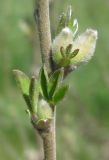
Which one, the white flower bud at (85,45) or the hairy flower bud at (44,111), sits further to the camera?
the white flower bud at (85,45)

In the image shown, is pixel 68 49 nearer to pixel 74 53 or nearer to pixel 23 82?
pixel 74 53

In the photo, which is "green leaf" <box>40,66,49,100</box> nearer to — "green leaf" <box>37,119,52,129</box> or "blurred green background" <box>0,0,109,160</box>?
"green leaf" <box>37,119,52,129</box>

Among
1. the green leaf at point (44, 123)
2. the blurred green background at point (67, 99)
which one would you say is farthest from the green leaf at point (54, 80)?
the blurred green background at point (67, 99)

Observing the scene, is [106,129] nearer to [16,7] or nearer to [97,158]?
[97,158]

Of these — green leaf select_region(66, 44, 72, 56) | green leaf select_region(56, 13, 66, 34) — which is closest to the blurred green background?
green leaf select_region(56, 13, 66, 34)

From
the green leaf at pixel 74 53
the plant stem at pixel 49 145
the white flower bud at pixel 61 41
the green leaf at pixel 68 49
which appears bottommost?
the plant stem at pixel 49 145

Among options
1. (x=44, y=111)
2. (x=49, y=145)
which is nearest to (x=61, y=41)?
(x=44, y=111)

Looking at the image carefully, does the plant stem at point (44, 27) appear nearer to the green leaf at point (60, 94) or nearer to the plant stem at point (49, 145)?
the green leaf at point (60, 94)
